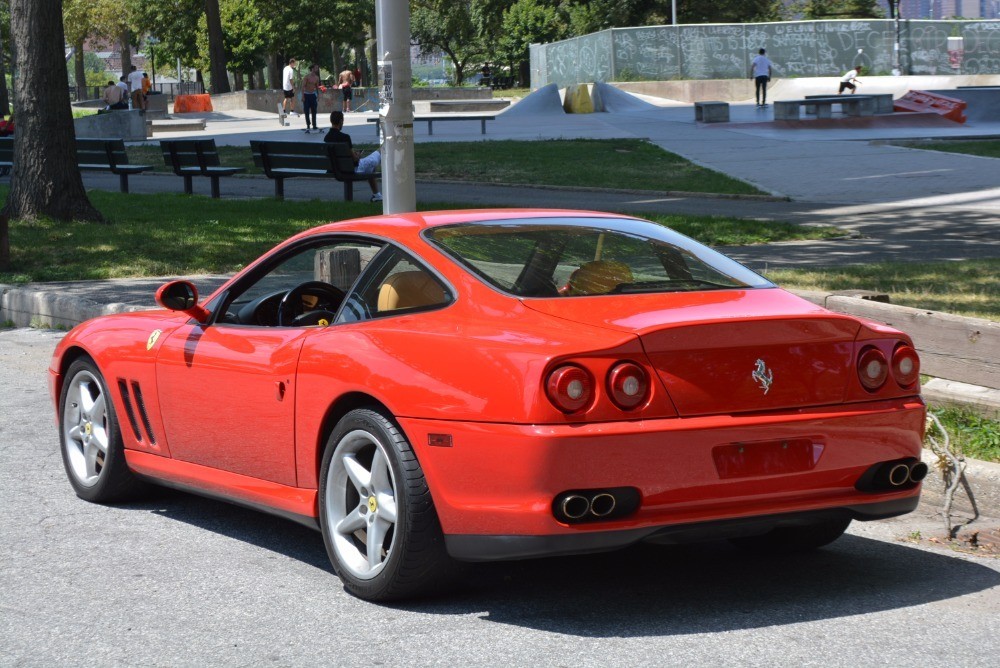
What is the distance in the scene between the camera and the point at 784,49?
59906 millimetres

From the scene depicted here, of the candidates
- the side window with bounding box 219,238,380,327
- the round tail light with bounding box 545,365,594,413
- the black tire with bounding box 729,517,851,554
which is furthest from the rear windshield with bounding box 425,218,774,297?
the black tire with bounding box 729,517,851,554

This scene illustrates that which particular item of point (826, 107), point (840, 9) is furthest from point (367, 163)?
point (840, 9)

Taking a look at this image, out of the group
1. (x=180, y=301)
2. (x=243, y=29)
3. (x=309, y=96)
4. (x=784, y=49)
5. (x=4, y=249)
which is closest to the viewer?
(x=180, y=301)

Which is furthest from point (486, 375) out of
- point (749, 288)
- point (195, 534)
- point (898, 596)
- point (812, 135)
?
point (812, 135)

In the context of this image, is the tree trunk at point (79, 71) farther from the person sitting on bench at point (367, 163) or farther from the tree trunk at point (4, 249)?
the tree trunk at point (4, 249)

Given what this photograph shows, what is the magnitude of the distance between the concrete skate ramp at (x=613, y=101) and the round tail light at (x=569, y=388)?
151 feet

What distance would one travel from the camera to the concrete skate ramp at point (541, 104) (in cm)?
4993

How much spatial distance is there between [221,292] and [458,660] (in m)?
2.31

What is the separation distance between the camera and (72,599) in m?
5.02

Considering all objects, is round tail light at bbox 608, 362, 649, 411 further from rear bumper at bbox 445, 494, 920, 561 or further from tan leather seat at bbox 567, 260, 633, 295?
tan leather seat at bbox 567, 260, 633, 295

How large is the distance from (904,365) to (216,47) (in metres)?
57.9

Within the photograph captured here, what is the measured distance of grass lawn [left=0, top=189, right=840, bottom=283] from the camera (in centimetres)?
1445

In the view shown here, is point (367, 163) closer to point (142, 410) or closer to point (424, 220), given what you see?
point (142, 410)

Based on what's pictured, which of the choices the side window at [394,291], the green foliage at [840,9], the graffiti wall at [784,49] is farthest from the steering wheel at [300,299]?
the green foliage at [840,9]
